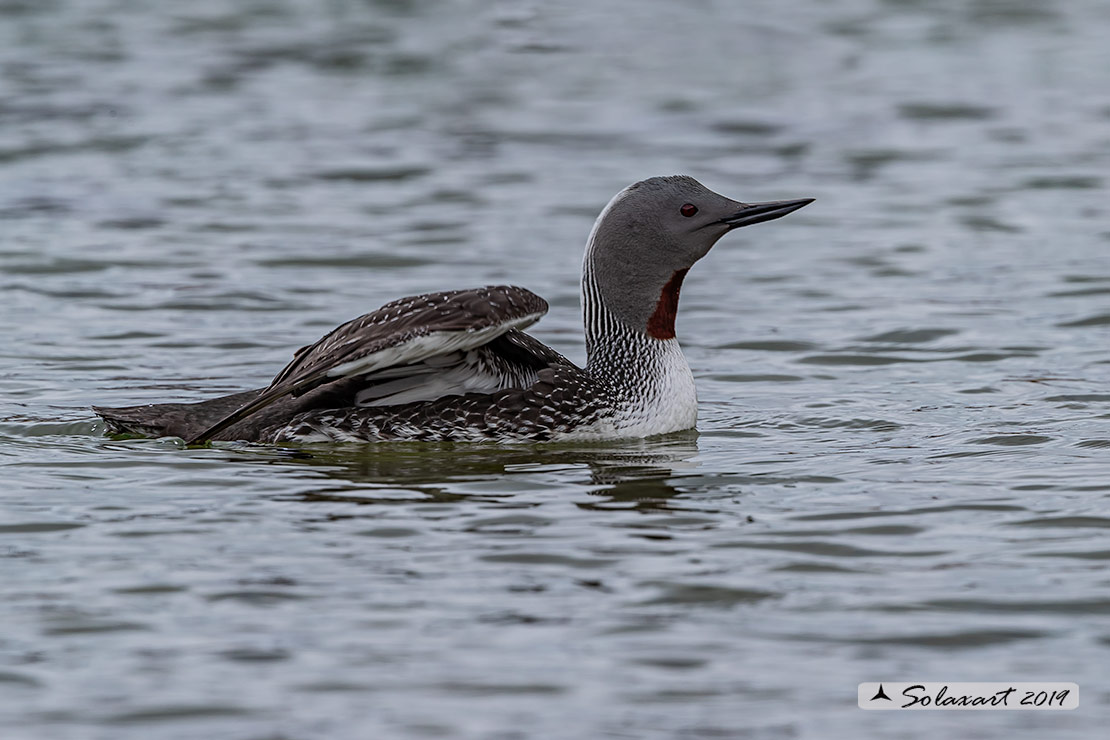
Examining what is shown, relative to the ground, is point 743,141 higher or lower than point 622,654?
higher

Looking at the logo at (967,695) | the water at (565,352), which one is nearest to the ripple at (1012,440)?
the water at (565,352)

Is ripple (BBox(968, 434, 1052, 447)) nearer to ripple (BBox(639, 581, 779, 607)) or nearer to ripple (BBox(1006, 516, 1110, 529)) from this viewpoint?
ripple (BBox(1006, 516, 1110, 529))

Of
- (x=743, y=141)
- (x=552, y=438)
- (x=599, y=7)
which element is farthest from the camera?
(x=599, y=7)

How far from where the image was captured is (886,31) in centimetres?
2052

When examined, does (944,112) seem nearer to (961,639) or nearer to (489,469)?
(489,469)

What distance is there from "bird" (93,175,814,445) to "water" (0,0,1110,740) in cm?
14

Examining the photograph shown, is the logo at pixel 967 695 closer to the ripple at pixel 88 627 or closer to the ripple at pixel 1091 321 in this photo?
the ripple at pixel 88 627

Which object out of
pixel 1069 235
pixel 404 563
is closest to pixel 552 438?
pixel 404 563

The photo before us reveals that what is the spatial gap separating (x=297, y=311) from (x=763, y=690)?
6.43 metres

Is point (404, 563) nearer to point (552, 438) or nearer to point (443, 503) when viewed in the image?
point (443, 503)

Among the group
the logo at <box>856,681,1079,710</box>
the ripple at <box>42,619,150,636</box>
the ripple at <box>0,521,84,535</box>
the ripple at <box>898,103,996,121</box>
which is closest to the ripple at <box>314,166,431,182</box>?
the ripple at <box>898,103,996,121</box>

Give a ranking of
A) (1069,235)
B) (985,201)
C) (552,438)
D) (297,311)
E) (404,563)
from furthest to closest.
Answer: (985,201) → (1069,235) → (297,311) → (552,438) → (404,563)

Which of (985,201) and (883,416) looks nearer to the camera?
(883,416)

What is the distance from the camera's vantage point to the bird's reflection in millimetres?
7246
